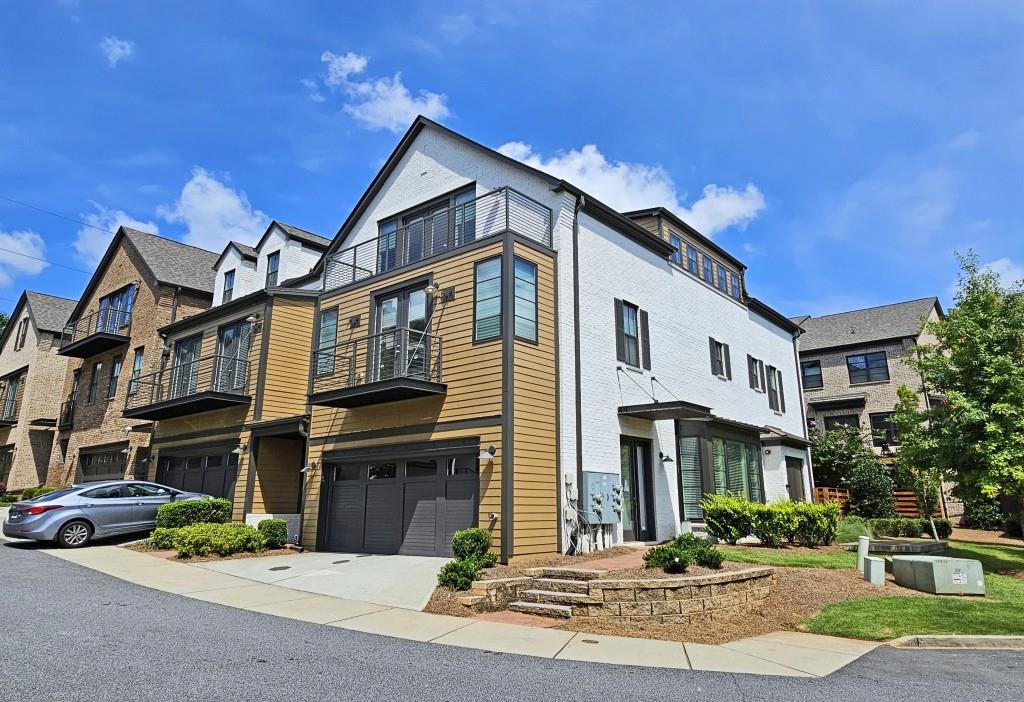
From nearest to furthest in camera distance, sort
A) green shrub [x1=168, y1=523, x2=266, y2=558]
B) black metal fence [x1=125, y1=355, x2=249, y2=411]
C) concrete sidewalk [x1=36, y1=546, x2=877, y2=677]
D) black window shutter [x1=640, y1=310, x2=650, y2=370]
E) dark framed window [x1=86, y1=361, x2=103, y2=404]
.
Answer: concrete sidewalk [x1=36, y1=546, x2=877, y2=677] → green shrub [x1=168, y1=523, x2=266, y2=558] → black window shutter [x1=640, y1=310, x2=650, y2=370] → black metal fence [x1=125, y1=355, x2=249, y2=411] → dark framed window [x1=86, y1=361, x2=103, y2=404]

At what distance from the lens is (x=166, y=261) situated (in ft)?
88.2

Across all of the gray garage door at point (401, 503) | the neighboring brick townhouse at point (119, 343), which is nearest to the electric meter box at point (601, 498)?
the gray garage door at point (401, 503)

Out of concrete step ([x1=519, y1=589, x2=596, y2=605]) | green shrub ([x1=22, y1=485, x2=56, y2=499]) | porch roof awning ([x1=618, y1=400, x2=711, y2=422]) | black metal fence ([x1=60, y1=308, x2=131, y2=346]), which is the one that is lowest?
concrete step ([x1=519, y1=589, x2=596, y2=605])

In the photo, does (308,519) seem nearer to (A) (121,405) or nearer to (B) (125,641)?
(B) (125,641)

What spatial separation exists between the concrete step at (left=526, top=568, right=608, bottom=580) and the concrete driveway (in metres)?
1.74

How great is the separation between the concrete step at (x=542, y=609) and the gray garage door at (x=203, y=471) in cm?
1209

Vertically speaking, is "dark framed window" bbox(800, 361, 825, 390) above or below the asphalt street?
above

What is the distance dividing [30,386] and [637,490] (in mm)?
30460

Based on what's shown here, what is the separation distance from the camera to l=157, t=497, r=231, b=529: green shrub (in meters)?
16.2

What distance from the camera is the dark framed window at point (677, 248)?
19.6 metres

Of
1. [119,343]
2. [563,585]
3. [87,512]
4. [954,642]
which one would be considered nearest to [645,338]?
[563,585]

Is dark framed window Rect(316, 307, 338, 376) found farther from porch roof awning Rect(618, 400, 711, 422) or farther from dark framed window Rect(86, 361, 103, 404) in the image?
dark framed window Rect(86, 361, 103, 404)

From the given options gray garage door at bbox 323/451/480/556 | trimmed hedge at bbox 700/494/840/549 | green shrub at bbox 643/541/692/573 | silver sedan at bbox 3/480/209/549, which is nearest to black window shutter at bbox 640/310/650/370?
trimmed hedge at bbox 700/494/840/549

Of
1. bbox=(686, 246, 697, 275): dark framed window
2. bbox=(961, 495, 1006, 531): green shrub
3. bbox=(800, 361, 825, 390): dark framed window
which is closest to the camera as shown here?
bbox=(686, 246, 697, 275): dark framed window
